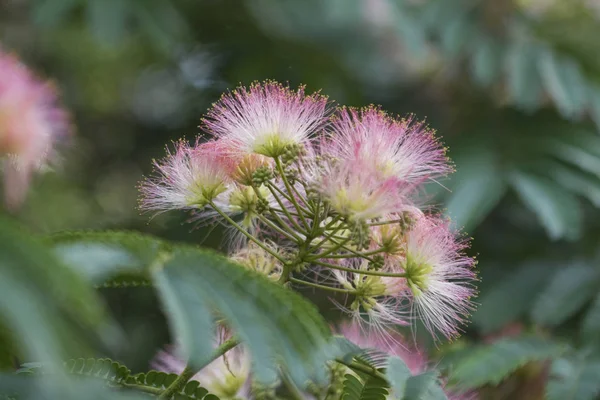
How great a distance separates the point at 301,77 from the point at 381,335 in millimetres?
1824

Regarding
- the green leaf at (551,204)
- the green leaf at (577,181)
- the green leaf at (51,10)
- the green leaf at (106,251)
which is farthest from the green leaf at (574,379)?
the green leaf at (51,10)

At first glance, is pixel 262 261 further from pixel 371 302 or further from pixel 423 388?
pixel 423 388

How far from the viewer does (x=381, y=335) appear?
4.83 ft

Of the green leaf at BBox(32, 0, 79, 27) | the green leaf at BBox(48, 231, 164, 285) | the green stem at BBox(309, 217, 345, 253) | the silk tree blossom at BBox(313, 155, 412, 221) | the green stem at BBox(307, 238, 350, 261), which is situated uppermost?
the green leaf at BBox(32, 0, 79, 27)

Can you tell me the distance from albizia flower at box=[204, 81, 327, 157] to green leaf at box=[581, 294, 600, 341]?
3.87ft

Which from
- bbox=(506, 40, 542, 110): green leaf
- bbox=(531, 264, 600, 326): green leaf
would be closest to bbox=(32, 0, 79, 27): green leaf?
bbox=(506, 40, 542, 110): green leaf

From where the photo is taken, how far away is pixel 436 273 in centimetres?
137

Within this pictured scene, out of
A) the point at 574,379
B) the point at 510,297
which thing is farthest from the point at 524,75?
the point at 574,379

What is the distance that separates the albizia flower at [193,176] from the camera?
1.41 m

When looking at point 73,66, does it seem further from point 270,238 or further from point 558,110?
point 270,238

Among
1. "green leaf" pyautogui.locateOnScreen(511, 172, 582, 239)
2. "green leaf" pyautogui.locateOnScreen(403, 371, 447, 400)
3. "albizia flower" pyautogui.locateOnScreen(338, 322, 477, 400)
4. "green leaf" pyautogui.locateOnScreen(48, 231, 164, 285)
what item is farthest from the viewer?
"green leaf" pyautogui.locateOnScreen(511, 172, 582, 239)

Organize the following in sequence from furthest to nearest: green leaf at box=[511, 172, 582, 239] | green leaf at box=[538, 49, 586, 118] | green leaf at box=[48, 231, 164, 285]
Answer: green leaf at box=[538, 49, 586, 118] < green leaf at box=[511, 172, 582, 239] < green leaf at box=[48, 231, 164, 285]

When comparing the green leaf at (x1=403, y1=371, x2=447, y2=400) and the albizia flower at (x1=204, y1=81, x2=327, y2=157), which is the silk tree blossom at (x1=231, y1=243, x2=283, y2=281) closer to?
the albizia flower at (x1=204, y1=81, x2=327, y2=157)

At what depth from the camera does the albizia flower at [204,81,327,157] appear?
4.52 feet
